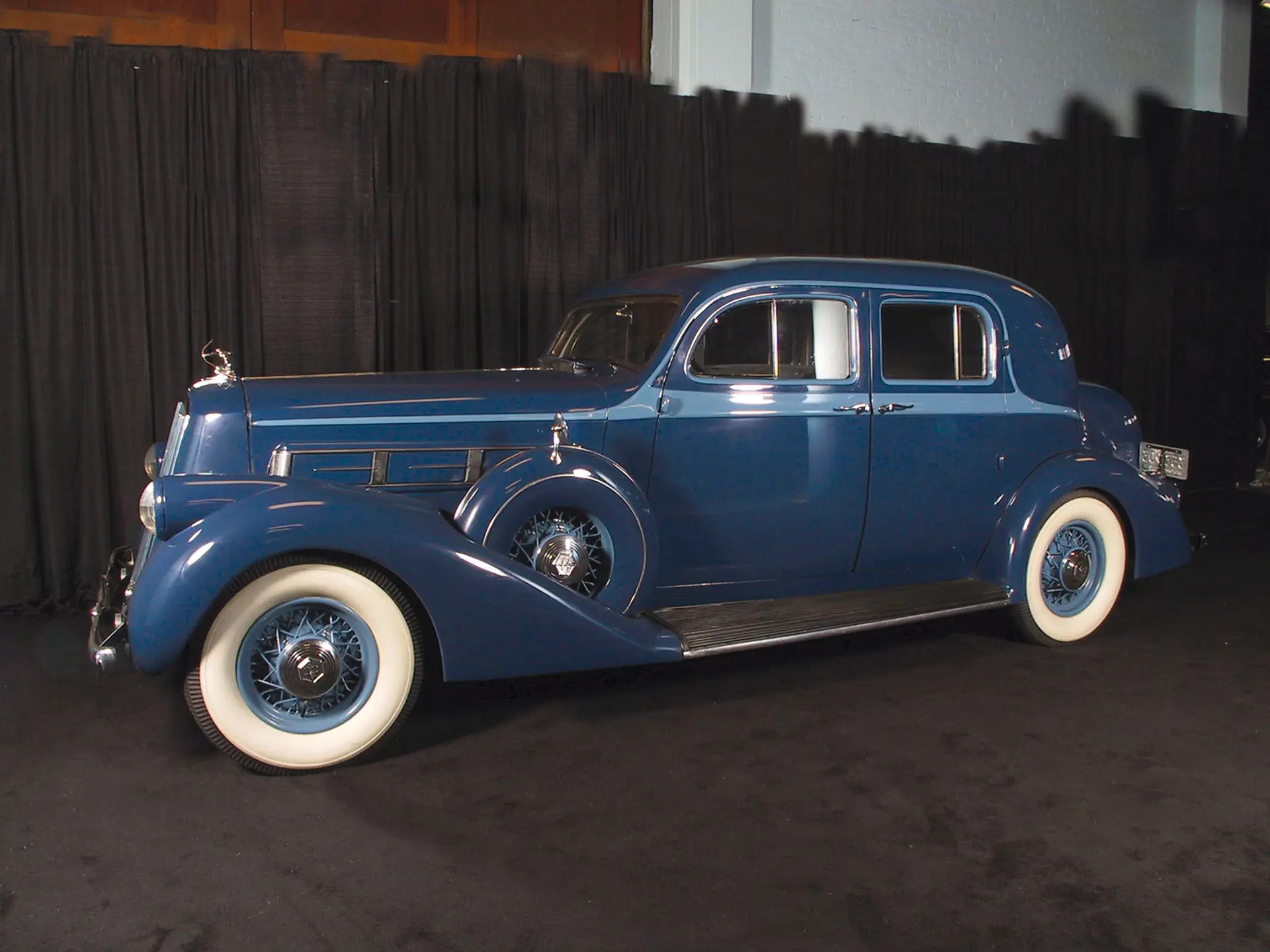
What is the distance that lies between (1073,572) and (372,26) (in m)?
4.48

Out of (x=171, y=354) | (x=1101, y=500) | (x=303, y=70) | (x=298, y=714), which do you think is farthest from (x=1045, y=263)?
(x=298, y=714)

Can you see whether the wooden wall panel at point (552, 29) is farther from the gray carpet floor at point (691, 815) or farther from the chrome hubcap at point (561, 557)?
the gray carpet floor at point (691, 815)

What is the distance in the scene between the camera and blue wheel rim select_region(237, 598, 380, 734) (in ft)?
9.81

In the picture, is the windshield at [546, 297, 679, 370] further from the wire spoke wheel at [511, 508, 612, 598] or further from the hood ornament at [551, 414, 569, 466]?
the wire spoke wheel at [511, 508, 612, 598]

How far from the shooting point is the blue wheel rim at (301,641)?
2990 mm

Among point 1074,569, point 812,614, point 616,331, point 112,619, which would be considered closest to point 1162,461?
point 1074,569

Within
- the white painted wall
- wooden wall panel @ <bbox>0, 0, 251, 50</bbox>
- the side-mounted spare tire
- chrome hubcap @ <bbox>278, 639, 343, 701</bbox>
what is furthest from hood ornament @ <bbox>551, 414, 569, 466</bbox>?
the white painted wall

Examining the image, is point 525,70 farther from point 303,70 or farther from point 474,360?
point 474,360

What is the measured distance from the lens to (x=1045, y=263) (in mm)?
7344

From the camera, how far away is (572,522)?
3.42m

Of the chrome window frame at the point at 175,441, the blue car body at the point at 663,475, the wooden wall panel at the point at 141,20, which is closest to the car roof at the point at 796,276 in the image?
the blue car body at the point at 663,475

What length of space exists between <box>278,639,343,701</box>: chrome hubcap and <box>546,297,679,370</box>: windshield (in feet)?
4.84

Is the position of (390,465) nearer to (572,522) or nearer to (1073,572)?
(572,522)

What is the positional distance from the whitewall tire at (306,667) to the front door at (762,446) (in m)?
1.06
